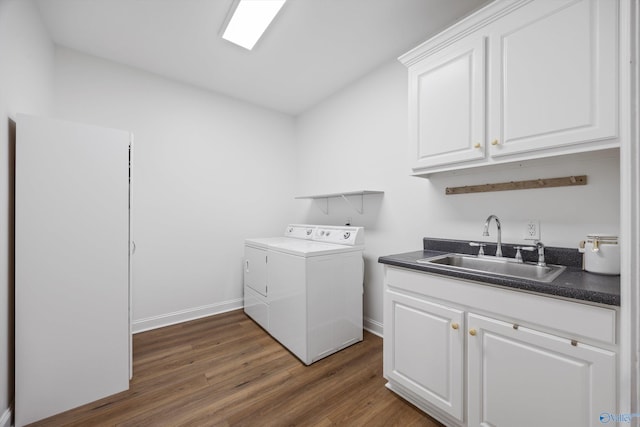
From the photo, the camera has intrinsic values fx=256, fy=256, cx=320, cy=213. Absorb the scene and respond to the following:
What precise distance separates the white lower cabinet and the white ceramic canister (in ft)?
1.25

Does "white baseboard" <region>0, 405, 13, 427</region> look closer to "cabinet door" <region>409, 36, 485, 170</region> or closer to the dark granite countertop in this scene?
the dark granite countertop

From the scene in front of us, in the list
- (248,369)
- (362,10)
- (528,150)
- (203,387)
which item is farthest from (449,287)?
(362,10)

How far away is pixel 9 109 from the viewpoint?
4.64ft

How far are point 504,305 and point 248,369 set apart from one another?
1748 millimetres

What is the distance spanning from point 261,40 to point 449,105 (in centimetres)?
155

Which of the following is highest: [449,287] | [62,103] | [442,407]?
[62,103]

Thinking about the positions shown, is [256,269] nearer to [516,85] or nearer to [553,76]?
[516,85]

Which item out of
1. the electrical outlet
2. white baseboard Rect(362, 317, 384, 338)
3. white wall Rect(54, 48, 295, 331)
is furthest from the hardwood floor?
the electrical outlet

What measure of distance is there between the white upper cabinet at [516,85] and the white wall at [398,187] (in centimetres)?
27

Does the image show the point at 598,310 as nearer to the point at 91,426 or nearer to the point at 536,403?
the point at 536,403

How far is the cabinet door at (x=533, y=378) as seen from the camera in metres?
0.94

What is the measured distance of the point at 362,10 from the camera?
70.7 inches

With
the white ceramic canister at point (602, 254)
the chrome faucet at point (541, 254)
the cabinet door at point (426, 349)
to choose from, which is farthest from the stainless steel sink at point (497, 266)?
the cabinet door at point (426, 349)

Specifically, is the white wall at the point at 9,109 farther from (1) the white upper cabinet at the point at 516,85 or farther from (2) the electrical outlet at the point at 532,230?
(2) the electrical outlet at the point at 532,230
